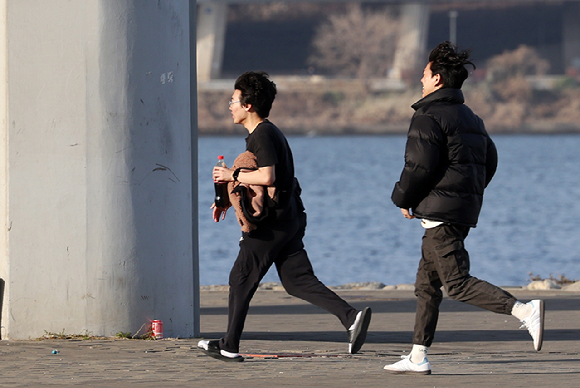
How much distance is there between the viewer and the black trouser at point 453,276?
21.5ft

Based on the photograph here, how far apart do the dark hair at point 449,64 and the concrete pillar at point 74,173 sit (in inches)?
88.7

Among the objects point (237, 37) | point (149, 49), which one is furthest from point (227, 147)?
point (149, 49)

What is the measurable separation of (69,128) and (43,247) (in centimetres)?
81

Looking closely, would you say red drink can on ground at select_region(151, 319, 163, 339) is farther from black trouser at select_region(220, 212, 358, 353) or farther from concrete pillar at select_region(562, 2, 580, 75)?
concrete pillar at select_region(562, 2, 580, 75)

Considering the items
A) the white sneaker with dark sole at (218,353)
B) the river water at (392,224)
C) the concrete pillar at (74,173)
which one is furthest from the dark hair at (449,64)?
the river water at (392,224)

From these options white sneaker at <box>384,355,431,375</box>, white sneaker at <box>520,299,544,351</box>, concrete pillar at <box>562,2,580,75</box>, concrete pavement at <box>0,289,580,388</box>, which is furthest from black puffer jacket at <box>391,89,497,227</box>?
concrete pillar at <box>562,2,580,75</box>

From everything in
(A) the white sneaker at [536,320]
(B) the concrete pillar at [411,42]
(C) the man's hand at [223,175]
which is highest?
(B) the concrete pillar at [411,42]

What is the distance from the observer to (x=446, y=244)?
6605 millimetres

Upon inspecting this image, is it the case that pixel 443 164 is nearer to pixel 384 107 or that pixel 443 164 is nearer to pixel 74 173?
pixel 74 173

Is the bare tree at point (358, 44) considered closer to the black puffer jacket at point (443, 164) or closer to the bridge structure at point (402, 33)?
the bridge structure at point (402, 33)

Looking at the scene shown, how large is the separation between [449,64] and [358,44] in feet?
289

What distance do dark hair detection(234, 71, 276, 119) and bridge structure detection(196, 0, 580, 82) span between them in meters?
77.5

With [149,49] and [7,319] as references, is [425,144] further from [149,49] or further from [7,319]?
[7,319]

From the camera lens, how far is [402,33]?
92250 millimetres
